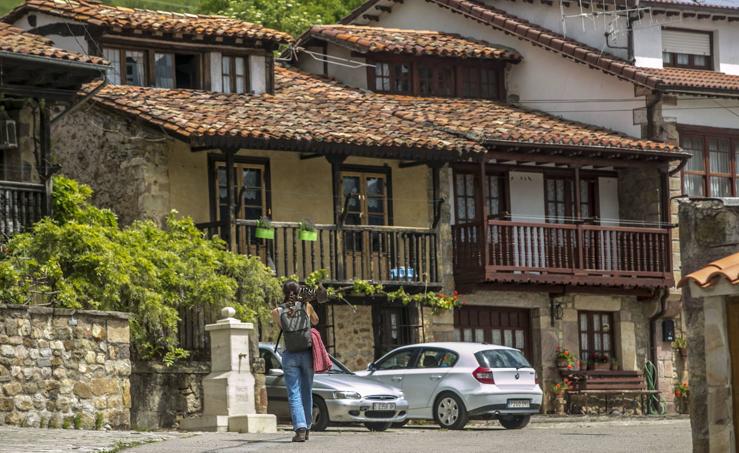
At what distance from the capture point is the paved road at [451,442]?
18.5 metres

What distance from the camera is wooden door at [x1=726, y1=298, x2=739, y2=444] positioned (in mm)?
15383

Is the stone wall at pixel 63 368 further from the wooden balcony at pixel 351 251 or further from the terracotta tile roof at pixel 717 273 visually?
the terracotta tile roof at pixel 717 273

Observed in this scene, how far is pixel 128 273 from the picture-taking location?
24.6m

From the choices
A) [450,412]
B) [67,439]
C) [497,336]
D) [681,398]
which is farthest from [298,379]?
[681,398]

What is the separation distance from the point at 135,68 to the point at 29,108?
163 inches

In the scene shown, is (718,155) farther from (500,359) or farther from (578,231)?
(500,359)

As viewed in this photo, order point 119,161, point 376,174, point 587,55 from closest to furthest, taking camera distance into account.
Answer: point 119,161, point 376,174, point 587,55

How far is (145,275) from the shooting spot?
25.0m

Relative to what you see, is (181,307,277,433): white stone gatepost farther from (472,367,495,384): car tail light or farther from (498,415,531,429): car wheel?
(498,415,531,429): car wheel

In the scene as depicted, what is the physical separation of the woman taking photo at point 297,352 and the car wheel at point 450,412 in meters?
7.07

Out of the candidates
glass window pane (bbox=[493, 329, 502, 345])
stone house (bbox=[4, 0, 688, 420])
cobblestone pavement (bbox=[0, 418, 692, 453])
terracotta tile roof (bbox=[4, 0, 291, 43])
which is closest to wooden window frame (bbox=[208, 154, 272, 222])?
stone house (bbox=[4, 0, 688, 420])

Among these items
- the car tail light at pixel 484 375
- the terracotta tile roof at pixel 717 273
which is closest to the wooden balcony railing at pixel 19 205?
the car tail light at pixel 484 375

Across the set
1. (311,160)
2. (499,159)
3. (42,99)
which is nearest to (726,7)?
(499,159)

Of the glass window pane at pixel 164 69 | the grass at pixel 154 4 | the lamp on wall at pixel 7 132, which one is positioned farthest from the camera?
the grass at pixel 154 4
